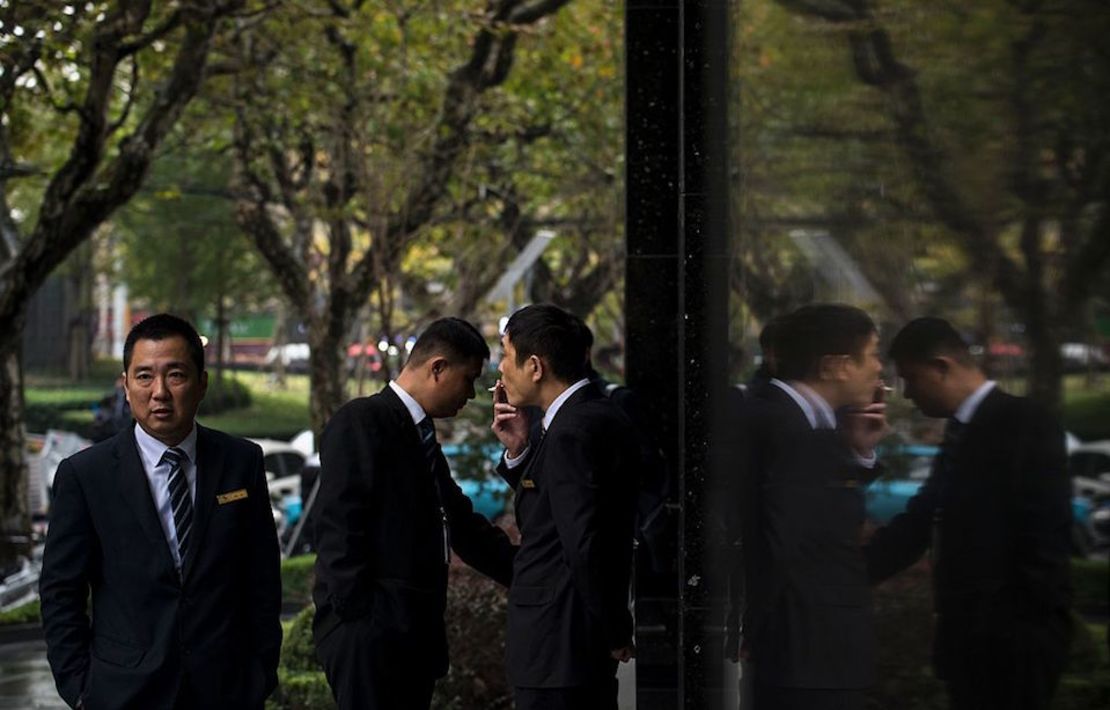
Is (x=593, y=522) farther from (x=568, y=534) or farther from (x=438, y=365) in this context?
(x=438, y=365)

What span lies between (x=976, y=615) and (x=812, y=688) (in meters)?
1.22

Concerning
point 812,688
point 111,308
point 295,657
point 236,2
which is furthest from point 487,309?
point 111,308

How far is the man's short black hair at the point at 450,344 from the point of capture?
225 inches

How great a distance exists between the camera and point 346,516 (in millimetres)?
5500

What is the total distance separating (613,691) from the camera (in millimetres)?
5457

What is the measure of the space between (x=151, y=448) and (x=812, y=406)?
2401mm

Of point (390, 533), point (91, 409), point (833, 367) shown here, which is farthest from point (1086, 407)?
point (91, 409)

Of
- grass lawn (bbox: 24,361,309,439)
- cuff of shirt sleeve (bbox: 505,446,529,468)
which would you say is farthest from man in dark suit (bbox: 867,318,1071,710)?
grass lawn (bbox: 24,361,309,439)

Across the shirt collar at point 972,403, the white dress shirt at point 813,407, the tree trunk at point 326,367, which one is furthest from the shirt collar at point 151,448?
the tree trunk at point 326,367

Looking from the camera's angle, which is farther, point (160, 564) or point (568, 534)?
point (568, 534)

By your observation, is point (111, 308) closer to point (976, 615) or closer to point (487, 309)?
point (487, 309)

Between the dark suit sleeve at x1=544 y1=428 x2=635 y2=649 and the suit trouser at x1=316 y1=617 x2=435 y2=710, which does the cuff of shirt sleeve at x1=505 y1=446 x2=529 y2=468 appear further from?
the suit trouser at x1=316 y1=617 x2=435 y2=710

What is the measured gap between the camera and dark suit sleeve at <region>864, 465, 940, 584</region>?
1.87 m

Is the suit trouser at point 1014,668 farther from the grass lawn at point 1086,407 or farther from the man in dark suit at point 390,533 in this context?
the man in dark suit at point 390,533
